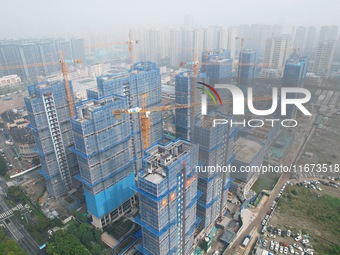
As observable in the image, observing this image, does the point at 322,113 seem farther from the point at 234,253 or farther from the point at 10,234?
the point at 10,234

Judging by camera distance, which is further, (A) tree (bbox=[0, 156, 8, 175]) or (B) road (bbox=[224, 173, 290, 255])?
(A) tree (bbox=[0, 156, 8, 175])

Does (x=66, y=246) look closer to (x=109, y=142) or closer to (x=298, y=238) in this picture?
(x=109, y=142)

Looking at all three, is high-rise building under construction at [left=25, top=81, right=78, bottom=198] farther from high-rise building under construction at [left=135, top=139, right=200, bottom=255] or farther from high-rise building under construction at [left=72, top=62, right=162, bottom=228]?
high-rise building under construction at [left=135, top=139, right=200, bottom=255]

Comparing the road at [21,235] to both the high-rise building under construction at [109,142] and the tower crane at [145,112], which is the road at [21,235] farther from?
the tower crane at [145,112]

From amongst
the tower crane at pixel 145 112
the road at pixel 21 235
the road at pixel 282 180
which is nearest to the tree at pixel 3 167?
the road at pixel 21 235

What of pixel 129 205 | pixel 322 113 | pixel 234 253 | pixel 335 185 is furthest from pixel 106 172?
pixel 322 113

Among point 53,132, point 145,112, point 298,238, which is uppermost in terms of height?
point 145,112

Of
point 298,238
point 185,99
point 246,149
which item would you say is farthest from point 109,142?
point 298,238

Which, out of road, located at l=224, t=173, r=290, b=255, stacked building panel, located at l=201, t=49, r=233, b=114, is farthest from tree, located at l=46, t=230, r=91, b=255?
stacked building panel, located at l=201, t=49, r=233, b=114
